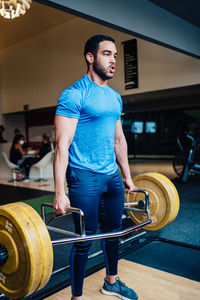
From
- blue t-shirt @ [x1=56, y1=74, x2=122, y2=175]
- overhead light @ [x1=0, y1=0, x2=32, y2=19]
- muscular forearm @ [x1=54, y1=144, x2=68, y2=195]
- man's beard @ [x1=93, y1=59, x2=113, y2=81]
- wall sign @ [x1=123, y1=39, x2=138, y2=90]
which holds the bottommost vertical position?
muscular forearm @ [x1=54, y1=144, x2=68, y2=195]

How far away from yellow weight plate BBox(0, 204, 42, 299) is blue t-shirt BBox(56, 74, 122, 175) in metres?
0.39

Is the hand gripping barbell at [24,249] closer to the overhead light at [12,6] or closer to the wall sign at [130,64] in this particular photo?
the overhead light at [12,6]

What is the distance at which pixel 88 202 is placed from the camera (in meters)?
1.42

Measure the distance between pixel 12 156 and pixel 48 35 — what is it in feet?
10.9

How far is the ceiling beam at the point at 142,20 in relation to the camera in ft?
8.72

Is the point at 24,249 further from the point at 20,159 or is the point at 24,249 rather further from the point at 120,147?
the point at 20,159

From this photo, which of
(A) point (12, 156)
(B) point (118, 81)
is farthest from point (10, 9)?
(A) point (12, 156)

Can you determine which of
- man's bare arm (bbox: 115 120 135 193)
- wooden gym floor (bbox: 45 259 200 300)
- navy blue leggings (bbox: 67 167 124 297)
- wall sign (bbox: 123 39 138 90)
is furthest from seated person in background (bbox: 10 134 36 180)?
navy blue leggings (bbox: 67 167 124 297)

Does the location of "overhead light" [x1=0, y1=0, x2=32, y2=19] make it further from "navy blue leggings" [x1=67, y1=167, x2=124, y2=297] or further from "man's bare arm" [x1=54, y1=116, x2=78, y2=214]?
"navy blue leggings" [x1=67, y1=167, x2=124, y2=297]

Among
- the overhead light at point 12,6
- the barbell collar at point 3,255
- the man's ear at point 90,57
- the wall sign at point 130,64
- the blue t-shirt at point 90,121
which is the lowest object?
the barbell collar at point 3,255

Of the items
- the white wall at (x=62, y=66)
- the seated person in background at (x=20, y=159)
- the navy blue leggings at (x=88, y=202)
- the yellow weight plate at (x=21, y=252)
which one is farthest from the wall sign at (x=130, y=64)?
the yellow weight plate at (x=21, y=252)

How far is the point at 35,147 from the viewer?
9.82 meters

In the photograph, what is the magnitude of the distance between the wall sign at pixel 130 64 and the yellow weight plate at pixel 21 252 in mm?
4838

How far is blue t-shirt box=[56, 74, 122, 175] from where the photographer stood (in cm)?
138
